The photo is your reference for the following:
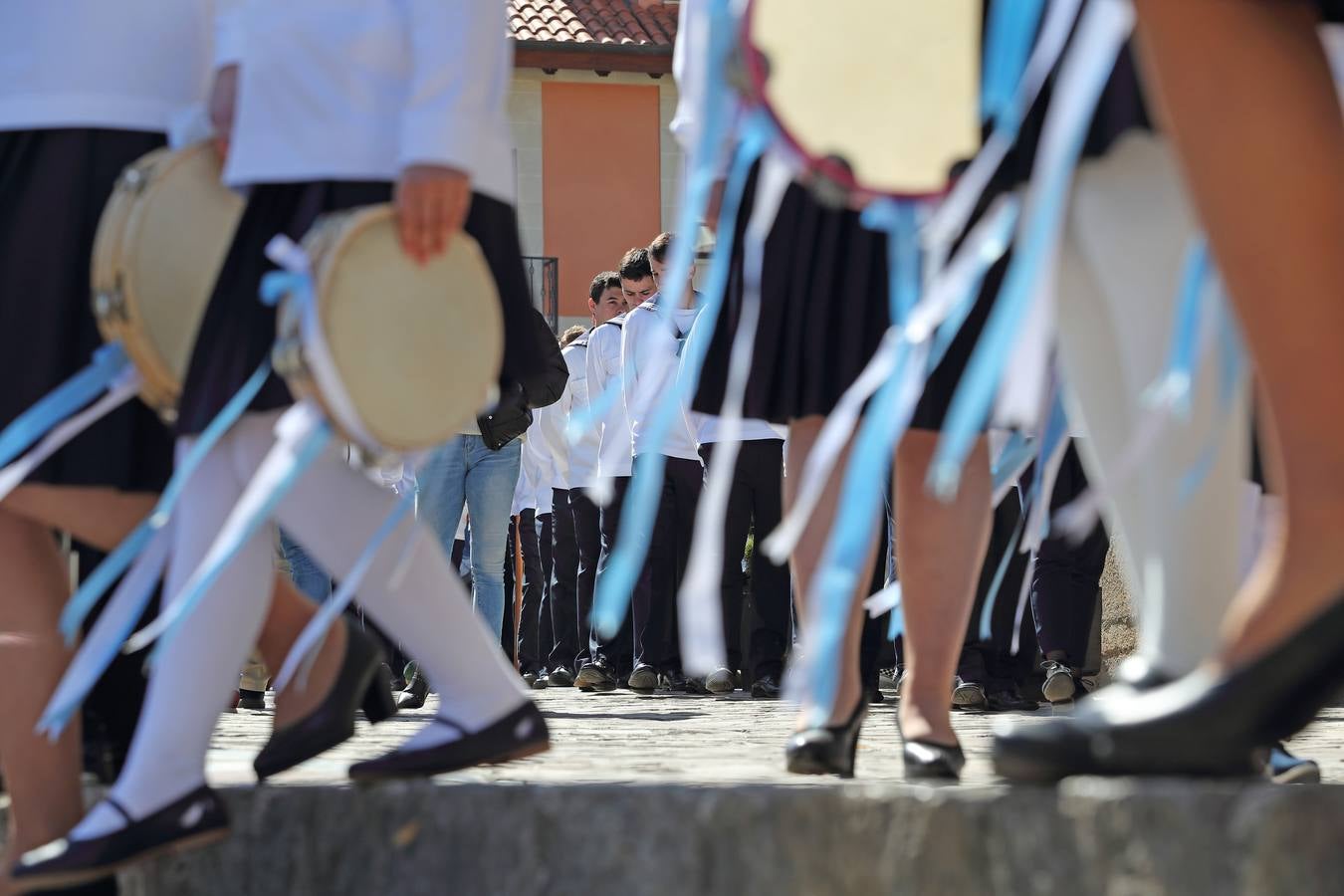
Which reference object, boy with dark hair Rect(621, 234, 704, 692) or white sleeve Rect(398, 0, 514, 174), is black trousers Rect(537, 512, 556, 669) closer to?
boy with dark hair Rect(621, 234, 704, 692)

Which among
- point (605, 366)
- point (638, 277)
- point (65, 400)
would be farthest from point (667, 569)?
point (65, 400)

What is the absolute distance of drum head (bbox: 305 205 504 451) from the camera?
8.07 feet

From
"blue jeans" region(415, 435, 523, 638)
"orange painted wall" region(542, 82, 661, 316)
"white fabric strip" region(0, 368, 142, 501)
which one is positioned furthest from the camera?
"orange painted wall" region(542, 82, 661, 316)

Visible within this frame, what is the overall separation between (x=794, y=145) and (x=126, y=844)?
115 cm

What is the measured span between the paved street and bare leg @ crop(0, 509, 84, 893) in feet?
0.72

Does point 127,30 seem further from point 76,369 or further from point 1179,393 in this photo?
point 1179,393

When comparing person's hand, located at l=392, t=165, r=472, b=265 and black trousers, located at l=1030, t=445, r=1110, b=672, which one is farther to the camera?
black trousers, located at l=1030, t=445, r=1110, b=672

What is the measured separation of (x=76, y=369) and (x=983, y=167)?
Answer: 143 cm

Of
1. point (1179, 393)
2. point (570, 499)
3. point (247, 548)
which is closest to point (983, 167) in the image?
point (1179, 393)

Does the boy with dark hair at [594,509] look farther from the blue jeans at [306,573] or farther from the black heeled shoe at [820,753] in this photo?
the black heeled shoe at [820,753]

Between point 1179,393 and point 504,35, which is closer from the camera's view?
point 1179,393

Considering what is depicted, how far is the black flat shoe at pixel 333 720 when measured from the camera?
2.70m

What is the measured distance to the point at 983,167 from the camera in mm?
2074

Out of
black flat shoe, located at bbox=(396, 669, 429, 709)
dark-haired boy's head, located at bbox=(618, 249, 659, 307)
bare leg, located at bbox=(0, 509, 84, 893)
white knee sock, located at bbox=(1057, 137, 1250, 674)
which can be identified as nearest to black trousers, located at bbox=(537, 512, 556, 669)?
dark-haired boy's head, located at bbox=(618, 249, 659, 307)
